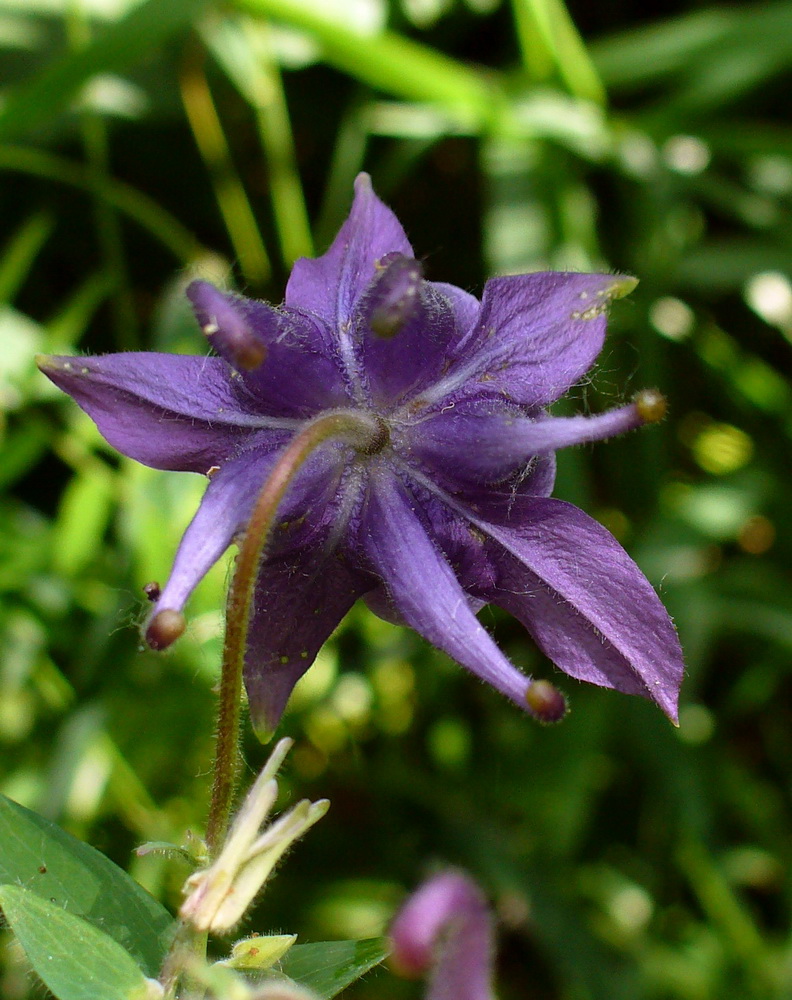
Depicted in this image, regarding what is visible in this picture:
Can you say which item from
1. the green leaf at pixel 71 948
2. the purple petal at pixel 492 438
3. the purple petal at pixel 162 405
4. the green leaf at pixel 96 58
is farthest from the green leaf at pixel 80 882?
the green leaf at pixel 96 58

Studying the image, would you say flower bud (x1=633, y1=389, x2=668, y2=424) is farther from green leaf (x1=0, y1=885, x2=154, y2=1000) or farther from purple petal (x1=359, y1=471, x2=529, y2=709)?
green leaf (x1=0, y1=885, x2=154, y2=1000)

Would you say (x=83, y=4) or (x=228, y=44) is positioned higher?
(x=83, y=4)

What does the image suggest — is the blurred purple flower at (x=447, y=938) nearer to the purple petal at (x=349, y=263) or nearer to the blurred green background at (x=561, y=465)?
the purple petal at (x=349, y=263)

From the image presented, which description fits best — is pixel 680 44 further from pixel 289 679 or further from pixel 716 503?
pixel 289 679

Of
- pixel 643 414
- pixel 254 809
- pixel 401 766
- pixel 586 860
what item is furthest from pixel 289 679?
pixel 586 860

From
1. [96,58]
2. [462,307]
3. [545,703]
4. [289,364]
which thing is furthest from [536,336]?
[96,58]
